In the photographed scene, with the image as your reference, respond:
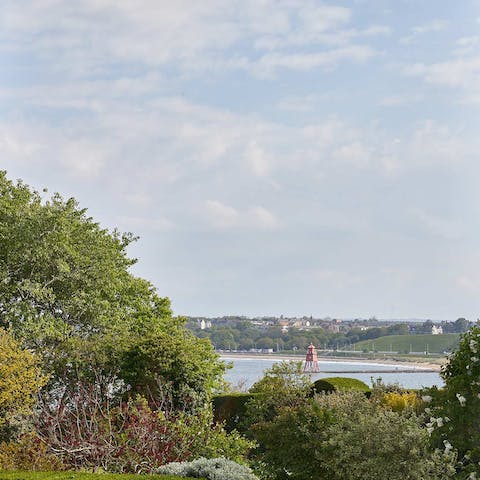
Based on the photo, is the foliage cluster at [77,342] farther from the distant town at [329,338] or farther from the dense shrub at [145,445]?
the distant town at [329,338]

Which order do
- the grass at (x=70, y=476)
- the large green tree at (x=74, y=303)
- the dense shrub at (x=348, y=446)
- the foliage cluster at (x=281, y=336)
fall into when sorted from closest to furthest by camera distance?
the grass at (x=70, y=476) → the dense shrub at (x=348, y=446) → the large green tree at (x=74, y=303) → the foliage cluster at (x=281, y=336)

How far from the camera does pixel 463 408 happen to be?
11.4 metres

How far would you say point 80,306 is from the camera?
24.6 meters

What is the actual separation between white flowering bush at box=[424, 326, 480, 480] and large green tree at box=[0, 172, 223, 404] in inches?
399

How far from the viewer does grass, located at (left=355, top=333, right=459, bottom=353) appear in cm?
9725

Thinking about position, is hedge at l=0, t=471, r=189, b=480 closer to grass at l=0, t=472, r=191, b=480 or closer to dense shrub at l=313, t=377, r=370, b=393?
grass at l=0, t=472, r=191, b=480

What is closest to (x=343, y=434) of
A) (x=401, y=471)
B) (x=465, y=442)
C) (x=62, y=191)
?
(x=401, y=471)

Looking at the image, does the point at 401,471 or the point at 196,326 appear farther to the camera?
the point at 196,326

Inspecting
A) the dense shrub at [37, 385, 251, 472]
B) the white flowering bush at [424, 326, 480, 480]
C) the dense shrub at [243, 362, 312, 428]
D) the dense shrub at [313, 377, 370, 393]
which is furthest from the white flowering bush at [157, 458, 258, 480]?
the dense shrub at [313, 377, 370, 393]

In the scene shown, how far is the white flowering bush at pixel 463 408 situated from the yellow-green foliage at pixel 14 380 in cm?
1021

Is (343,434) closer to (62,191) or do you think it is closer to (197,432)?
(197,432)

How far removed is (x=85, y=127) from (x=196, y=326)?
56742mm

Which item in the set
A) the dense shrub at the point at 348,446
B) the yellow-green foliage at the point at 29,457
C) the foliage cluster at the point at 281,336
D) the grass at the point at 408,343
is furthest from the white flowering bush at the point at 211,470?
the grass at the point at 408,343

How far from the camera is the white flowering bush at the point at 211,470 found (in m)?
12.3
